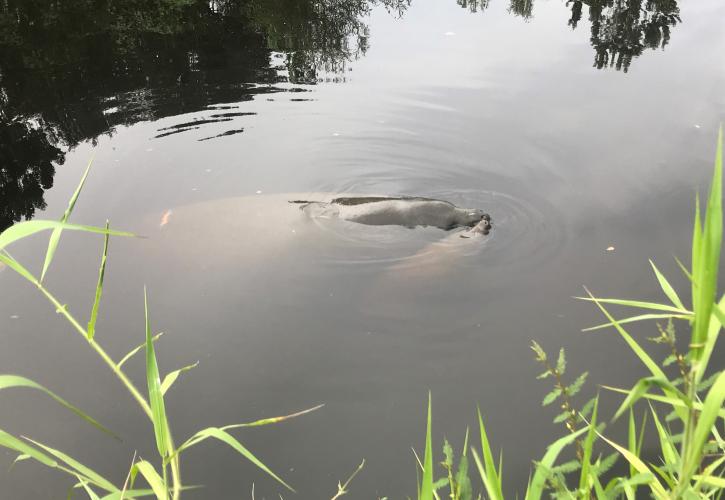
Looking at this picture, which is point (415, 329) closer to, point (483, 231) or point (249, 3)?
point (483, 231)

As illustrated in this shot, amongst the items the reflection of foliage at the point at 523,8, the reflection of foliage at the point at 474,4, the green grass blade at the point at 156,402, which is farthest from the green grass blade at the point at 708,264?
the reflection of foliage at the point at 474,4

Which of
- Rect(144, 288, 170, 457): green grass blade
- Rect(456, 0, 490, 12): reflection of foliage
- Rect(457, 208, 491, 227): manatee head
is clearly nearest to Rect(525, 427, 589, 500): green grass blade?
Rect(144, 288, 170, 457): green grass blade

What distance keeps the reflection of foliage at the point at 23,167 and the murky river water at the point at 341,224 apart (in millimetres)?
36

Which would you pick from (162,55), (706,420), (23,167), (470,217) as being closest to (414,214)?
(470,217)

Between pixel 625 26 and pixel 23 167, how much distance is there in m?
8.99

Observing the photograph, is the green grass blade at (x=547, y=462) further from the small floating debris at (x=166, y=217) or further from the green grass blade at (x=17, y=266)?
the small floating debris at (x=166, y=217)

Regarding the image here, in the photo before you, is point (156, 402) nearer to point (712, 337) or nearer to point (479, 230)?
point (712, 337)

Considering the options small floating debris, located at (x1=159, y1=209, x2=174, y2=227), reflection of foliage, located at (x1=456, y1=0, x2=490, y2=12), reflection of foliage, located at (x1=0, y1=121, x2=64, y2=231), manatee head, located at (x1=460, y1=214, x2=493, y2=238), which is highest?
reflection of foliage, located at (x1=456, y1=0, x2=490, y2=12)

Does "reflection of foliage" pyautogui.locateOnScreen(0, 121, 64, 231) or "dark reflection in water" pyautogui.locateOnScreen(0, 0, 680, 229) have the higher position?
"dark reflection in water" pyautogui.locateOnScreen(0, 0, 680, 229)

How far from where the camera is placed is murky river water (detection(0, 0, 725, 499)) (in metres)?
3.61

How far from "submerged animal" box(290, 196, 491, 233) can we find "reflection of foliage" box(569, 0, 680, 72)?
4528 millimetres

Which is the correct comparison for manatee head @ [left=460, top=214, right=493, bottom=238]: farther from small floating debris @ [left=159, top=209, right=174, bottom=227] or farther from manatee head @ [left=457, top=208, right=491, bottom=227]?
small floating debris @ [left=159, top=209, right=174, bottom=227]

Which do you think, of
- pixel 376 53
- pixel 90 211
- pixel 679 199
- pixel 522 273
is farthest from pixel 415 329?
pixel 376 53

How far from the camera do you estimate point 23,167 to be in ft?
22.0
